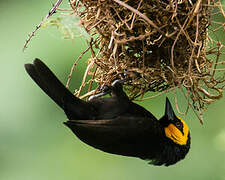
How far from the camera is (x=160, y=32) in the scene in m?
1.98

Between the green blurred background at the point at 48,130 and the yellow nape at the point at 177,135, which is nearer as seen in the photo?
the yellow nape at the point at 177,135

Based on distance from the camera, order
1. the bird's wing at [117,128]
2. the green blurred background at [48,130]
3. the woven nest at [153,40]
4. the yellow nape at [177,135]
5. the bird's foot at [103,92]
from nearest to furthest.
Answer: the woven nest at [153,40]
the bird's wing at [117,128]
the bird's foot at [103,92]
the yellow nape at [177,135]
the green blurred background at [48,130]

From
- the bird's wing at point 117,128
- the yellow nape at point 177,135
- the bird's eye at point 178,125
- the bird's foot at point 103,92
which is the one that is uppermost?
the bird's foot at point 103,92

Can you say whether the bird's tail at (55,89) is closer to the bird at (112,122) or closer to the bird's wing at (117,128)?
the bird at (112,122)

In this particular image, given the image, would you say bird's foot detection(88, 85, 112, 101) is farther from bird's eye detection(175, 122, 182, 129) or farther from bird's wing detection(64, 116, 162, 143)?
bird's eye detection(175, 122, 182, 129)

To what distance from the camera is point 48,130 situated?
10.2 feet

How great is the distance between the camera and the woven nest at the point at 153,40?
2053mm

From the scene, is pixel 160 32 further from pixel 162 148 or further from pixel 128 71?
pixel 162 148

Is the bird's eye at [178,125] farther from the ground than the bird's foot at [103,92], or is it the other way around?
the bird's foot at [103,92]

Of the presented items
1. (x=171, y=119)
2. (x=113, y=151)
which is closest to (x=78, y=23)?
(x=113, y=151)

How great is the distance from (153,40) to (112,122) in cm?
55

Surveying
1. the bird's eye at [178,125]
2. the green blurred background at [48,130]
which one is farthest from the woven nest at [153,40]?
the green blurred background at [48,130]

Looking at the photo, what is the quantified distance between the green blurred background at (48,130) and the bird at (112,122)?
19.6 inches

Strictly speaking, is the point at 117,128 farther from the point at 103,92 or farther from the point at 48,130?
the point at 48,130
